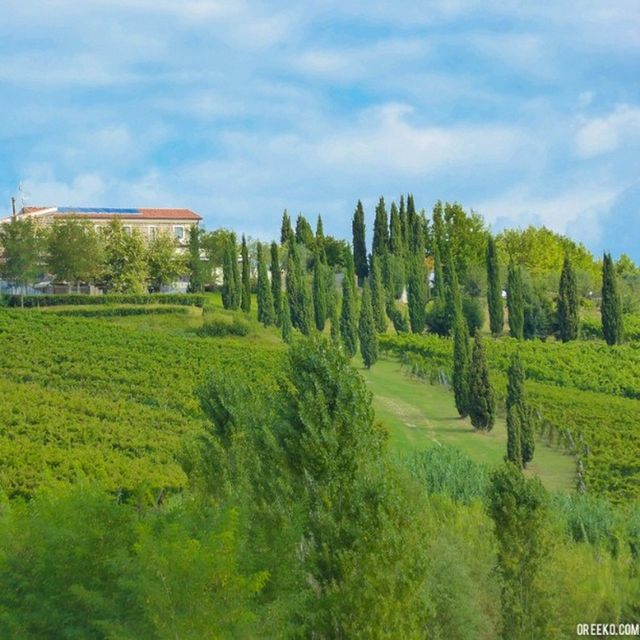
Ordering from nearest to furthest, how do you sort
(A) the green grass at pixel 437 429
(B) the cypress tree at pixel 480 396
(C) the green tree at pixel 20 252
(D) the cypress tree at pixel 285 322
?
(A) the green grass at pixel 437 429
(B) the cypress tree at pixel 480 396
(D) the cypress tree at pixel 285 322
(C) the green tree at pixel 20 252

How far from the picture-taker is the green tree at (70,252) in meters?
62.6

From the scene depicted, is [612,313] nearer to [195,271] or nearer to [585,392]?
[585,392]

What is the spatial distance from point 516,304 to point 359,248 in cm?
1988

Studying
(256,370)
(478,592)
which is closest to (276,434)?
(478,592)

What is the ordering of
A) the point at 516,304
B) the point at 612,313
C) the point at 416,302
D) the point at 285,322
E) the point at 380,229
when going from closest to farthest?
1. the point at 285,322
2. the point at 612,313
3. the point at 516,304
4. the point at 416,302
5. the point at 380,229

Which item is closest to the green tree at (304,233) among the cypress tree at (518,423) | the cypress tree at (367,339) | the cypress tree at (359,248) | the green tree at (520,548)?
the cypress tree at (359,248)

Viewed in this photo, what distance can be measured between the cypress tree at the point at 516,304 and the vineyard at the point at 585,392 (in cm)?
254

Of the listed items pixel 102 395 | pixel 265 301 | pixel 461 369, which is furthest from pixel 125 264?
pixel 461 369

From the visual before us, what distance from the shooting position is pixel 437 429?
38094 mm

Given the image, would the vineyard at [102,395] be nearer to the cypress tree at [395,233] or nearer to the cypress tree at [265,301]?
the cypress tree at [265,301]

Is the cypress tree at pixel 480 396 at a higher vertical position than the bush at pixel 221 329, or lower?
lower

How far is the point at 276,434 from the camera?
49.2 ft

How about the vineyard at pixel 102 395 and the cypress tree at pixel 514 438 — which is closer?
the vineyard at pixel 102 395

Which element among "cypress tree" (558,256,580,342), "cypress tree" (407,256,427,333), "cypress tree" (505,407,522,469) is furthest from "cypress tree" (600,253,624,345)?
"cypress tree" (505,407,522,469)
